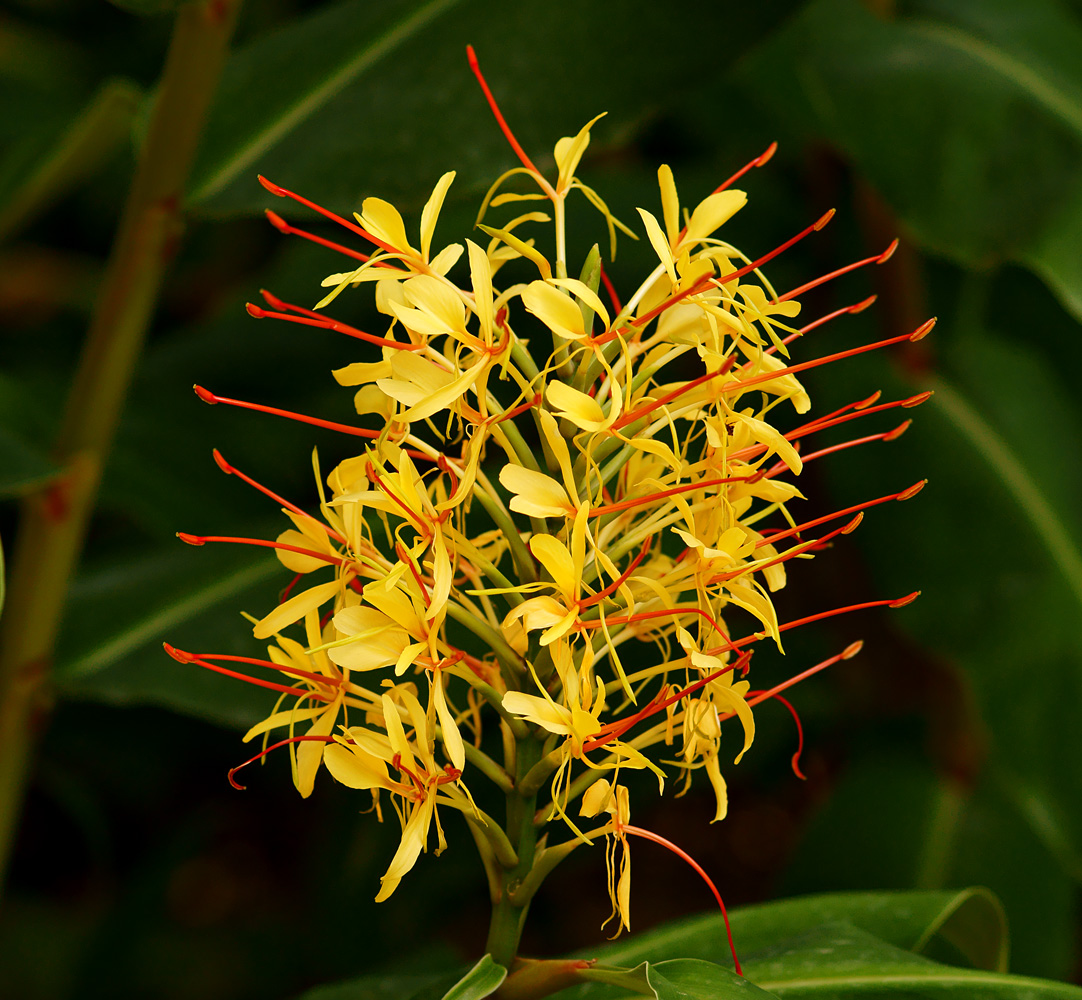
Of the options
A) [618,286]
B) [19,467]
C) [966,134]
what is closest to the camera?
[19,467]

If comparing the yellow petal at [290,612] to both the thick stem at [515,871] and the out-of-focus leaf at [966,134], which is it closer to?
the thick stem at [515,871]

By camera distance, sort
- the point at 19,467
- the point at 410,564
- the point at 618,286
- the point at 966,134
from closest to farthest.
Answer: the point at 410,564 → the point at 19,467 → the point at 966,134 → the point at 618,286

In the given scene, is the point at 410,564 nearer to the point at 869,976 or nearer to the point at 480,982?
the point at 480,982

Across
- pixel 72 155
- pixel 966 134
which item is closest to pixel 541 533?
pixel 966 134

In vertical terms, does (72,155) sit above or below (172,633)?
above

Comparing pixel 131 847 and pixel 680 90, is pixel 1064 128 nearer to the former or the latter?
pixel 680 90

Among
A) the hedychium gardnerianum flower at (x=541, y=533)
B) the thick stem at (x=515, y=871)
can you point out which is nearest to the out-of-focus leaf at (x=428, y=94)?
the hedychium gardnerianum flower at (x=541, y=533)

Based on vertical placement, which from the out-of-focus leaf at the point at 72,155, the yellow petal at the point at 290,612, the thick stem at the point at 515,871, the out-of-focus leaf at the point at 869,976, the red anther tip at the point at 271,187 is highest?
the out-of-focus leaf at the point at 72,155
